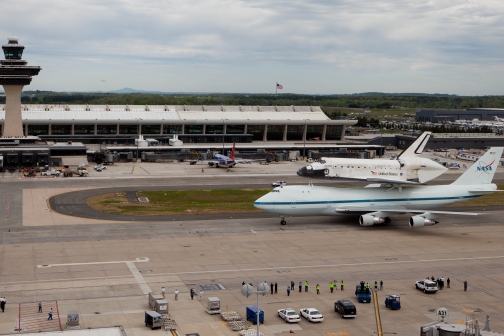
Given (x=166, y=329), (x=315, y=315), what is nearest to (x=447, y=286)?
(x=315, y=315)

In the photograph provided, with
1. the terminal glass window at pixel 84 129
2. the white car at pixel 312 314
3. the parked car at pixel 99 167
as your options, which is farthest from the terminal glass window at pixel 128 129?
the white car at pixel 312 314

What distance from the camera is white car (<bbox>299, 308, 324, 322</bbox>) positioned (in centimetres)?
4950

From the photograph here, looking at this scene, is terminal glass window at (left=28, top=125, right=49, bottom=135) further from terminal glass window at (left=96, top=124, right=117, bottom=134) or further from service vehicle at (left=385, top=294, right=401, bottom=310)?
service vehicle at (left=385, top=294, right=401, bottom=310)

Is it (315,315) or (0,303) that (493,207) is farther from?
(0,303)

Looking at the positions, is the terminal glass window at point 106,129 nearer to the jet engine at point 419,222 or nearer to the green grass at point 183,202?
the green grass at point 183,202

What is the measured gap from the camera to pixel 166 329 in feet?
155

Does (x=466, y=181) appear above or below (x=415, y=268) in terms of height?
above

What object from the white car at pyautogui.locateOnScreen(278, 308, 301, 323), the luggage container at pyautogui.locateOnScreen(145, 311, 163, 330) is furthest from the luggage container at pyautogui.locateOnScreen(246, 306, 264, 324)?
the luggage container at pyautogui.locateOnScreen(145, 311, 163, 330)

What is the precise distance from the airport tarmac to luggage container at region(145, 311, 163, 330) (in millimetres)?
664

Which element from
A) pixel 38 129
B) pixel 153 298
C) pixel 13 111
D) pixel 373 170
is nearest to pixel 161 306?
pixel 153 298

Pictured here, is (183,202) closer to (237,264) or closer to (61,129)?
(237,264)

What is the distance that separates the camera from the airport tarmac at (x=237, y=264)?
51281 mm

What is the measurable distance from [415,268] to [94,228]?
39552 mm

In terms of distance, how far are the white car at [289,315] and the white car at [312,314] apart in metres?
0.76
